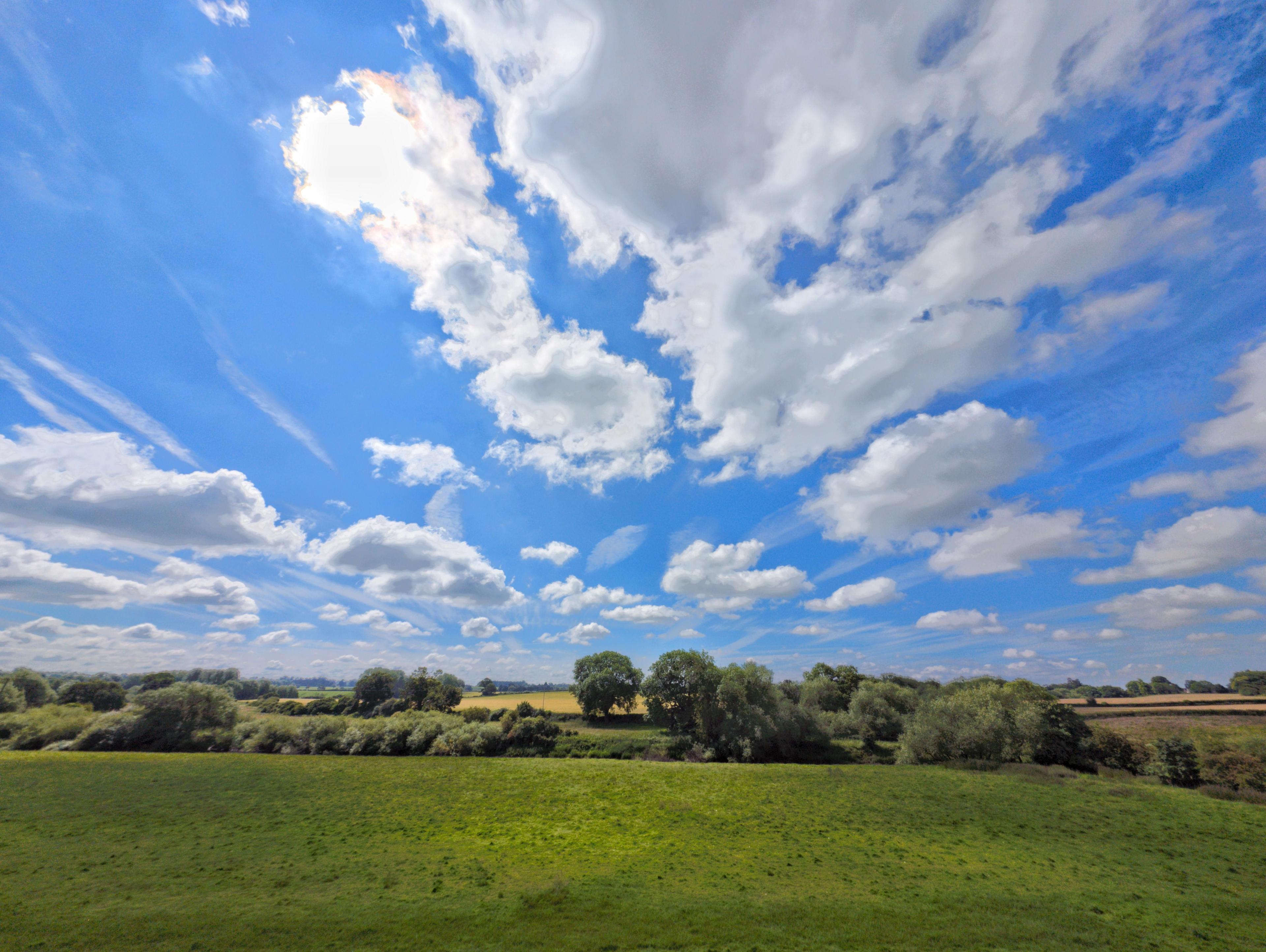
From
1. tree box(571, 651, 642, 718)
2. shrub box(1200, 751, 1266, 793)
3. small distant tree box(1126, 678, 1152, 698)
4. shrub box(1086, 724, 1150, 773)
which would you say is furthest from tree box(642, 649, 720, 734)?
small distant tree box(1126, 678, 1152, 698)

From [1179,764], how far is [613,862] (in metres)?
63.3

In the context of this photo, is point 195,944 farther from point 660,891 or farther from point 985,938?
point 985,938

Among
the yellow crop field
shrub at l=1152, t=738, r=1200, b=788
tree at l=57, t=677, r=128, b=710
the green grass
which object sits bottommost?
the green grass

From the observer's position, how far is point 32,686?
97.1 meters

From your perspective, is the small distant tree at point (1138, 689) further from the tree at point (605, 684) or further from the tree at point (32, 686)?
the tree at point (32, 686)

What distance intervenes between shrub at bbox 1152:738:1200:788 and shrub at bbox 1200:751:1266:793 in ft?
3.18

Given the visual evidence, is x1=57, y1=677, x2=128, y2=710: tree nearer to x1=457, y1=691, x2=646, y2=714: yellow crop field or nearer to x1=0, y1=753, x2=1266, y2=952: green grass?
x1=457, y1=691, x2=646, y2=714: yellow crop field

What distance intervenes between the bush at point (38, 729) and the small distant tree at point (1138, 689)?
283m

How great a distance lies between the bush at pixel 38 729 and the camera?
6178 cm

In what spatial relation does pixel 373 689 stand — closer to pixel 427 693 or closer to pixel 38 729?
pixel 427 693

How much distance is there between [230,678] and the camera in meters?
192

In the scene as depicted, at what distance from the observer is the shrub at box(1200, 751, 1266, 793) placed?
41250mm

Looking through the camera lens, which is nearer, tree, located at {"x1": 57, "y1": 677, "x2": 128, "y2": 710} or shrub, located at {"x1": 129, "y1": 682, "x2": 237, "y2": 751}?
shrub, located at {"x1": 129, "y1": 682, "x2": 237, "y2": 751}

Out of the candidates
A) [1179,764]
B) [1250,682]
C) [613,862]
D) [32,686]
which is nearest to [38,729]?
[32,686]
